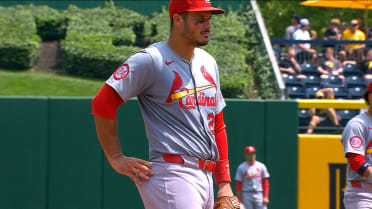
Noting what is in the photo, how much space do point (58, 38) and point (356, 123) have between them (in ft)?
38.6

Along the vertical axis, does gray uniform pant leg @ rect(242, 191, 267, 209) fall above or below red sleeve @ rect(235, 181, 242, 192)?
below

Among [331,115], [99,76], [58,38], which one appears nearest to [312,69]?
[331,115]

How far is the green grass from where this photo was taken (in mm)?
12391

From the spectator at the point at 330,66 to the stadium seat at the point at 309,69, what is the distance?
9cm

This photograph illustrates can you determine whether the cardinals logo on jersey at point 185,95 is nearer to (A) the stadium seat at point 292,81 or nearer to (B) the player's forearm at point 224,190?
(B) the player's forearm at point 224,190

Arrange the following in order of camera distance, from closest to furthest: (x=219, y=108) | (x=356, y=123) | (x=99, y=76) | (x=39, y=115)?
1. (x=219, y=108)
2. (x=356, y=123)
3. (x=39, y=115)
4. (x=99, y=76)

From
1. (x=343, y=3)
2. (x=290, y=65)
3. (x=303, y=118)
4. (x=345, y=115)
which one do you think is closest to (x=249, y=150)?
(x=303, y=118)

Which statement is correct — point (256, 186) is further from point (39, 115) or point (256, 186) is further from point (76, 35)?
point (76, 35)

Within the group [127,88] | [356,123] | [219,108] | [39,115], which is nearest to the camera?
[127,88]

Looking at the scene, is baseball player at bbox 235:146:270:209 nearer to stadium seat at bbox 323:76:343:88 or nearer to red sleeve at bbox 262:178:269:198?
red sleeve at bbox 262:178:269:198

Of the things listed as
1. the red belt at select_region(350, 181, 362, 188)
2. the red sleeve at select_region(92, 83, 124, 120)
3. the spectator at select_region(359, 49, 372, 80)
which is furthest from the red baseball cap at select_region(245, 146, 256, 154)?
the red sleeve at select_region(92, 83, 124, 120)

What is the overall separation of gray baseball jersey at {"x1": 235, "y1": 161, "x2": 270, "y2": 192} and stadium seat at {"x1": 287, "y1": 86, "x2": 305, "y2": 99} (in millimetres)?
2779

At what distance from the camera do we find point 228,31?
15.2m

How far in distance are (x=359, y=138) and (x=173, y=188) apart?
2.37 metres
